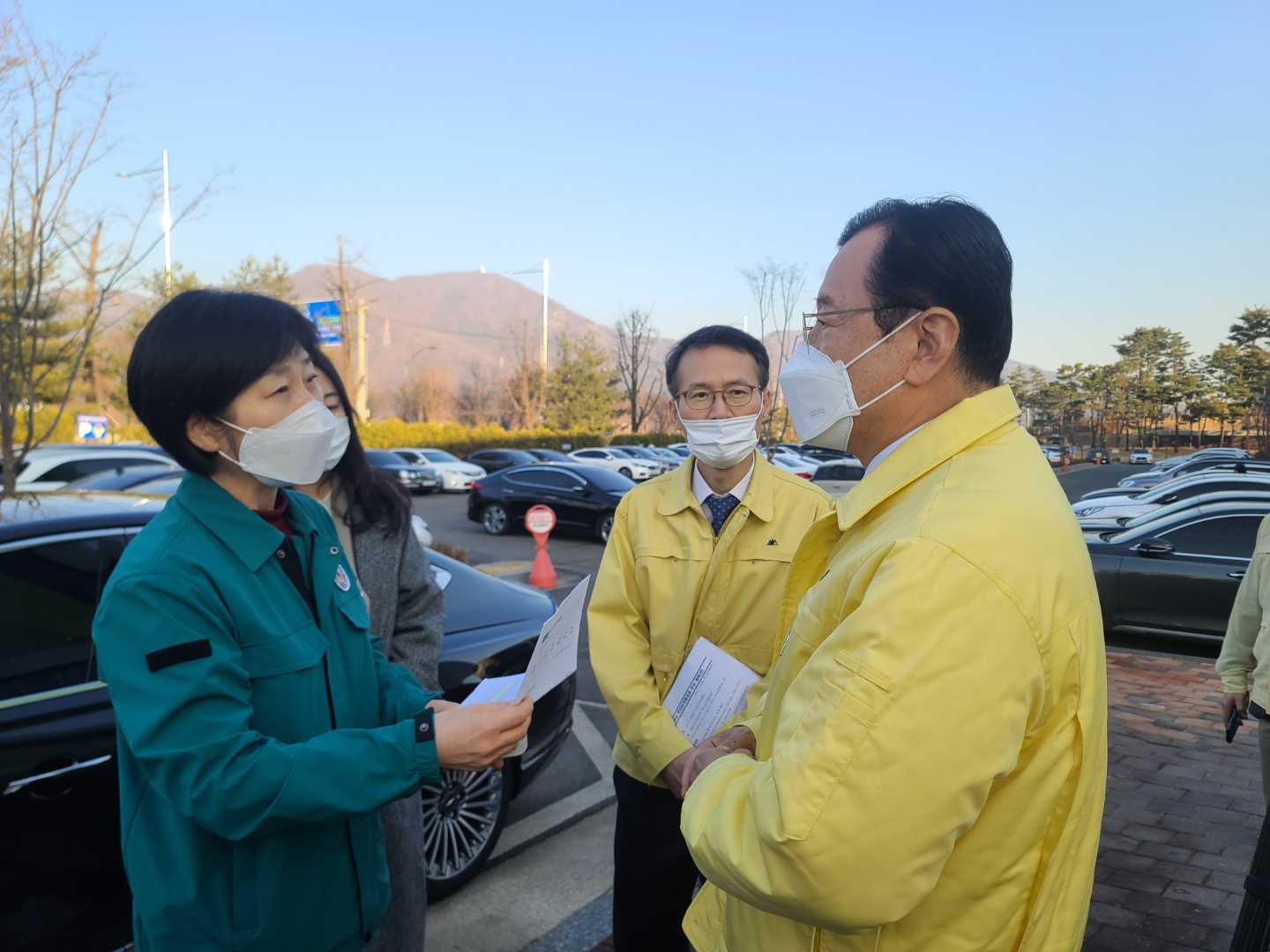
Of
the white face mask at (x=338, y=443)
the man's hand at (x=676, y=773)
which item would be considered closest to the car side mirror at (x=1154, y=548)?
the man's hand at (x=676, y=773)

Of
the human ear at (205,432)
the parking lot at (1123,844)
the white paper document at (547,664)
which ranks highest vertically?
the human ear at (205,432)

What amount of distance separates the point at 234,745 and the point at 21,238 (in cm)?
667

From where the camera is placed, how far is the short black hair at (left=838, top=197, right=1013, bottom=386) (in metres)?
1.39

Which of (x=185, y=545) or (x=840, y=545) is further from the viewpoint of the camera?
(x=185, y=545)

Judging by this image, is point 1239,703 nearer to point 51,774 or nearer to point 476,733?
point 476,733

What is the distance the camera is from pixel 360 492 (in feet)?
8.43

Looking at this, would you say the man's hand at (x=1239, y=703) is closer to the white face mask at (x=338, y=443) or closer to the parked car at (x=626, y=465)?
the white face mask at (x=338, y=443)

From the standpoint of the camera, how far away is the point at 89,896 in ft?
8.04

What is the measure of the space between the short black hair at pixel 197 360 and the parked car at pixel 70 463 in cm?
1149

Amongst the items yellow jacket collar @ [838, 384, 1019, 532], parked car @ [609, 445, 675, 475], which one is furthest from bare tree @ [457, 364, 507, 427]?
yellow jacket collar @ [838, 384, 1019, 532]

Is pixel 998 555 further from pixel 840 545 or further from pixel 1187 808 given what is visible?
pixel 1187 808

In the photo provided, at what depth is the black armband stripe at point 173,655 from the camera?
1425 millimetres

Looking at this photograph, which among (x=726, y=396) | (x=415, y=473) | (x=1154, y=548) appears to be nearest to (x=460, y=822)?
(x=726, y=396)

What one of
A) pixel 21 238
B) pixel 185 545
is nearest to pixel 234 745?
pixel 185 545
